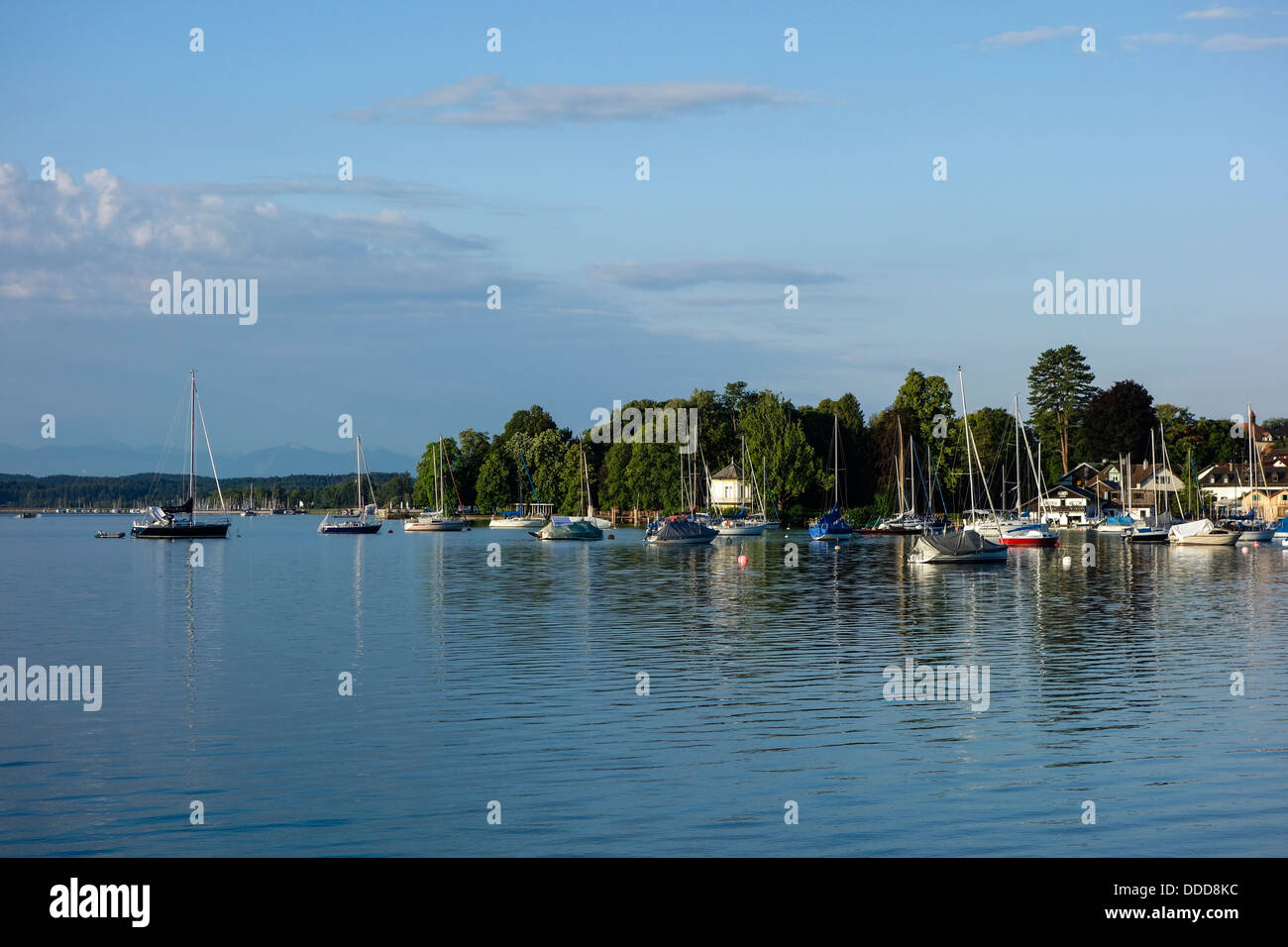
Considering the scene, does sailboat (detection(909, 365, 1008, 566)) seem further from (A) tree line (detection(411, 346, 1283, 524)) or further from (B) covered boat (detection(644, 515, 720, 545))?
(A) tree line (detection(411, 346, 1283, 524))

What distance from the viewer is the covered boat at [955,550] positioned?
80125 millimetres

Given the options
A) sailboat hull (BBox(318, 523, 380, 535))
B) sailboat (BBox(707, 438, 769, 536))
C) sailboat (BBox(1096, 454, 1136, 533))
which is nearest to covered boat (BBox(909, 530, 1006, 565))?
sailboat (BBox(707, 438, 769, 536))

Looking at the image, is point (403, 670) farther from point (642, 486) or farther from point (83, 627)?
point (642, 486)

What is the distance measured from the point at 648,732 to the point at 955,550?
61338 mm

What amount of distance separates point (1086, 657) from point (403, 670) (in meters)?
19.1

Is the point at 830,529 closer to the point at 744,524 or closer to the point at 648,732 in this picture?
the point at 744,524

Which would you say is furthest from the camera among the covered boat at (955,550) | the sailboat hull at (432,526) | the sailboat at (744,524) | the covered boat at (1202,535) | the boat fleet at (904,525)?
the sailboat hull at (432,526)

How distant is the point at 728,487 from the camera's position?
178 m

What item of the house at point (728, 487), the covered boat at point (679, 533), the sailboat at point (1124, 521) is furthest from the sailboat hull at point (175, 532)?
the sailboat at point (1124, 521)

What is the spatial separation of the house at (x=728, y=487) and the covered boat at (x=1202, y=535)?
221 ft

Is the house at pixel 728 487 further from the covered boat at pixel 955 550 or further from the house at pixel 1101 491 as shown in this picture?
the covered boat at pixel 955 550

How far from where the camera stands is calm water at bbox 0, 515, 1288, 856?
16250mm

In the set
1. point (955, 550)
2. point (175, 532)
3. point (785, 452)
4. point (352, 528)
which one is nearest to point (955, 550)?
point (955, 550)
